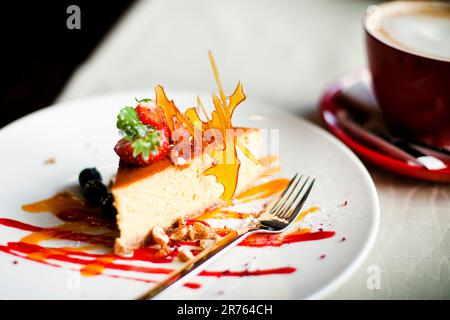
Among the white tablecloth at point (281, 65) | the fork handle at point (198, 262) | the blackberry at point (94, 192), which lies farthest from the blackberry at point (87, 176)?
the white tablecloth at point (281, 65)

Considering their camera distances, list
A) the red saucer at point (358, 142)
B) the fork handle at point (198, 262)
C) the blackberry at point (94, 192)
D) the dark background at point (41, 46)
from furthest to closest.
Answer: the dark background at point (41, 46)
the red saucer at point (358, 142)
the blackberry at point (94, 192)
the fork handle at point (198, 262)

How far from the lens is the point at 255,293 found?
1088mm

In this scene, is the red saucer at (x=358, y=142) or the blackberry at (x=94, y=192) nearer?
A: the blackberry at (x=94, y=192)

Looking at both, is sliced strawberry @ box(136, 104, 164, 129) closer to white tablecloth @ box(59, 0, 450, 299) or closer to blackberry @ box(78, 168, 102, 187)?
blackberry @ box(78, 168, 102, 187)

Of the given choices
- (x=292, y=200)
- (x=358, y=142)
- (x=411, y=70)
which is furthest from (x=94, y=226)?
(x=411, y=70)

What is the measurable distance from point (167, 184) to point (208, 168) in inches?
4.9

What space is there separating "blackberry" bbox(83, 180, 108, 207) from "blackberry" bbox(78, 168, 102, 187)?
0.04 metres

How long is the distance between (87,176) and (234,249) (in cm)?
51

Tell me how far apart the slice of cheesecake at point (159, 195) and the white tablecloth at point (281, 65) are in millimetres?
502

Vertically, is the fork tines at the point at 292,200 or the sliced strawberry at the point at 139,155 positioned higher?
the sliced strawberry at the point at 139,155

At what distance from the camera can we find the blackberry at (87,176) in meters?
1.46

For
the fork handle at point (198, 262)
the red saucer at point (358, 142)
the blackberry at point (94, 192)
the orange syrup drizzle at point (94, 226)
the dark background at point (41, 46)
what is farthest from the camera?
the dark background at point (41, 46)

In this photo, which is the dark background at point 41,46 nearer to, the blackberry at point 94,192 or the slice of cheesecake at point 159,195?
the blackberry at point 94,192

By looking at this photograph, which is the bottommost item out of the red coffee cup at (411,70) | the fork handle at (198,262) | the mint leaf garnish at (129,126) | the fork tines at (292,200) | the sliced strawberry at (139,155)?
the fork handle at (198,262)
